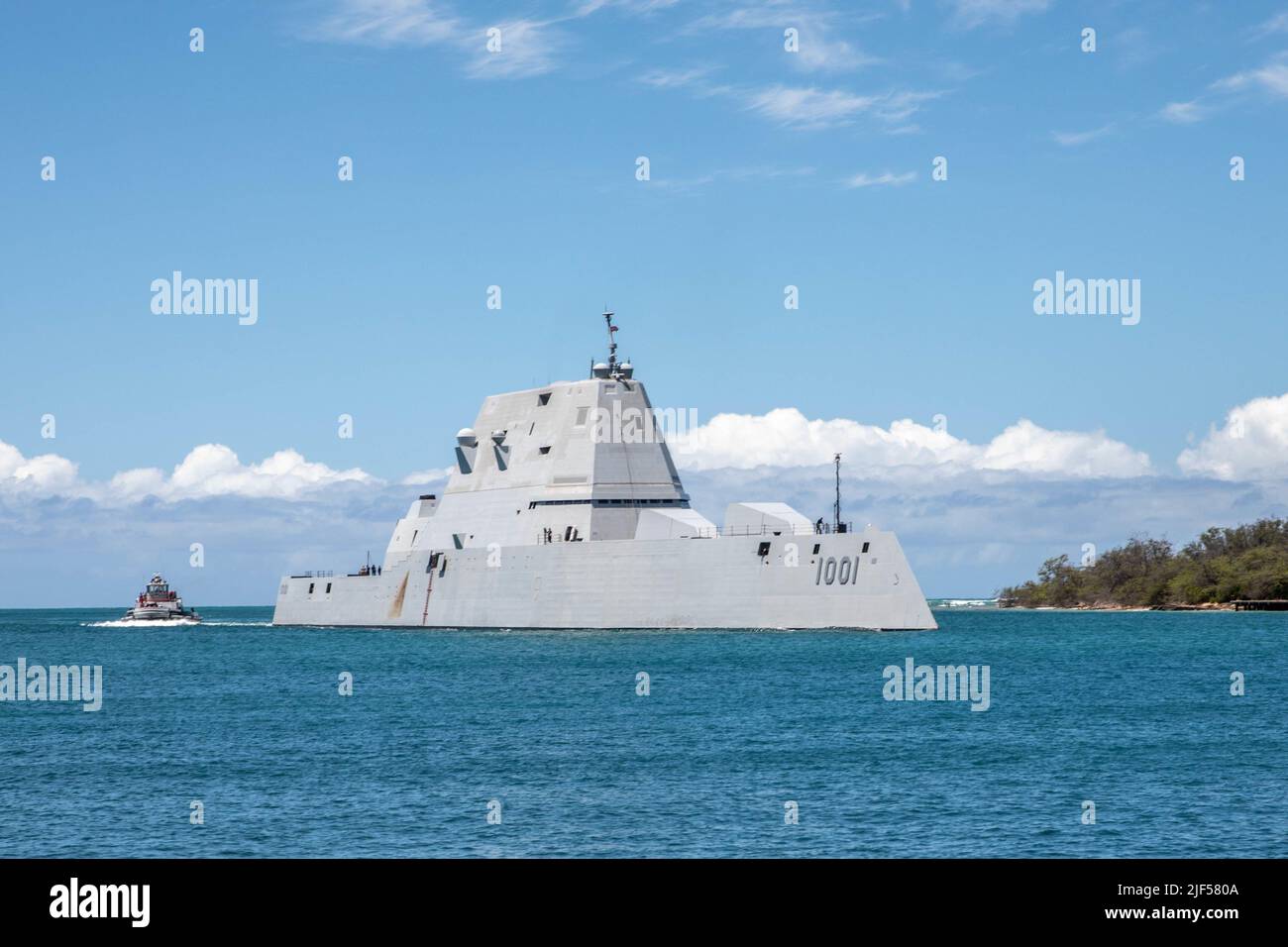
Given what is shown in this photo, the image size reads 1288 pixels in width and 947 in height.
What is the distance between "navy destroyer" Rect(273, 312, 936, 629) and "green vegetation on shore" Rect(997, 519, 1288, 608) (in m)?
63.7

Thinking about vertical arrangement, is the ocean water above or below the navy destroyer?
below

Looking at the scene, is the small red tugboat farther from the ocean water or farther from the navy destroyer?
the ocean water

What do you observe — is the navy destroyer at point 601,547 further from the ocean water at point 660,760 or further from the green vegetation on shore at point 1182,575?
the green vegetation on shore at point 1182,575

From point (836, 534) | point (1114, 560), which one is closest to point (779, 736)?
point (836, 534)

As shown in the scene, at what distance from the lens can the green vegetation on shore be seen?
108 m

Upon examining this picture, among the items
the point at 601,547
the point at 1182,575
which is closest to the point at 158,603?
the point at 601,547

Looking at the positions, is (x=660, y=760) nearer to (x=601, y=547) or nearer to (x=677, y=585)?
(x=677, y=585)

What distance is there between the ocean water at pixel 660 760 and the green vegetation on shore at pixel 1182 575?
211ft

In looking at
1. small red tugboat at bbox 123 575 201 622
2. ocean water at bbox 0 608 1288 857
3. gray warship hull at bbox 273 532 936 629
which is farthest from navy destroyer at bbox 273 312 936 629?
small red tugboat at bbox 123 575 201 622

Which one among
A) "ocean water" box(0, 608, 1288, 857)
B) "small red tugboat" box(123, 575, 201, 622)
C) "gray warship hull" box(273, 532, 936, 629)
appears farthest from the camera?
"small red tugboat" box(123, 575, 201, 622)
